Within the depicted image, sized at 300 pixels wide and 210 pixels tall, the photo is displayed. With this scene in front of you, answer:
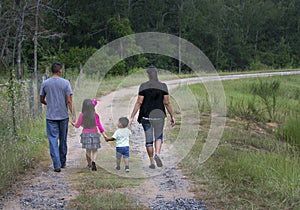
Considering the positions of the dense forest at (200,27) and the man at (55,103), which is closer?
the man at (55,103)

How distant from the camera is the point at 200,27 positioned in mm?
55312

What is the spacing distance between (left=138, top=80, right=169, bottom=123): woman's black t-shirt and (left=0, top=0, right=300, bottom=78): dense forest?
2803cm

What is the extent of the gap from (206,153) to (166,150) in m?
0.95

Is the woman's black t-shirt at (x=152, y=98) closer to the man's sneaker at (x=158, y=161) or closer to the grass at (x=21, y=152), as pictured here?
the man's sneaker at (x=158, y=161)

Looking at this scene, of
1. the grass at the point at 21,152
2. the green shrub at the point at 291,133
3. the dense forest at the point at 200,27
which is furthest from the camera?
the dense forest at the point at 200,27

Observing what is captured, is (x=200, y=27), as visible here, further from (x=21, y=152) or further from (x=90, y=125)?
(x=90, y=125)

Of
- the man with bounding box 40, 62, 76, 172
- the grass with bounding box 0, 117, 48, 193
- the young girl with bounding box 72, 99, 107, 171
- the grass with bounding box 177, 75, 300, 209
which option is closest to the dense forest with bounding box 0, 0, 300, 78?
the grass with bounding box 0, 117, 48, 193

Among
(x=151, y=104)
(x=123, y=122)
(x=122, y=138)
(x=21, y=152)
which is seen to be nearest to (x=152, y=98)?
(x=151, y=104)

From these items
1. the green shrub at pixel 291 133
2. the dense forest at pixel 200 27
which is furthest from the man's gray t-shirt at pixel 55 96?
the dense forest at pixel 200 27

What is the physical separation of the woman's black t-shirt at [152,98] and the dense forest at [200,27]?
28026mm

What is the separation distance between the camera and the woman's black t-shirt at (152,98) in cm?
770

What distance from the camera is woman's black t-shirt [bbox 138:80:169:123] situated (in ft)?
25.3

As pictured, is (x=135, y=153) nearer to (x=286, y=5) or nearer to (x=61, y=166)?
(x=61, y=166)

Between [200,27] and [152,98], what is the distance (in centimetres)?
4898
